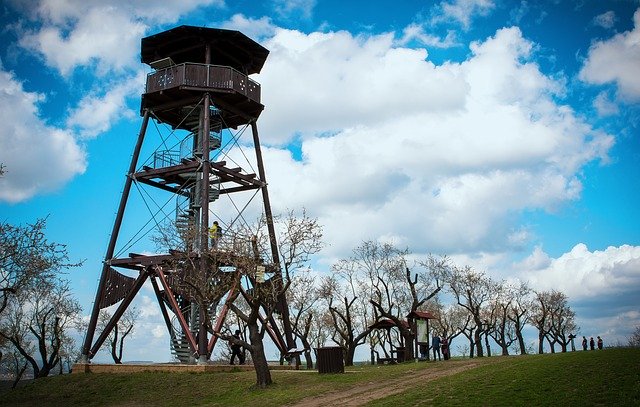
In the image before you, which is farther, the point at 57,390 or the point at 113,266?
the point at 113,266

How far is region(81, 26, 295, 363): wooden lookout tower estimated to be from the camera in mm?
26828

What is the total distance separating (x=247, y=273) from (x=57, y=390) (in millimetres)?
11287

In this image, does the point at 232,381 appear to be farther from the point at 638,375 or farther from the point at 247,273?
the point at 638,375

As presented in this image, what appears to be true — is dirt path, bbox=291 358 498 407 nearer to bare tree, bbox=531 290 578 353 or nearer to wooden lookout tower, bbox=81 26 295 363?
wooden lookout tower, bbox=81 26 295 363

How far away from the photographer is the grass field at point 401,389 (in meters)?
15.0

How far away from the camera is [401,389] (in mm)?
18156

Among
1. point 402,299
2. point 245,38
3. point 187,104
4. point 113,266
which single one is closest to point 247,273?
point 113,266

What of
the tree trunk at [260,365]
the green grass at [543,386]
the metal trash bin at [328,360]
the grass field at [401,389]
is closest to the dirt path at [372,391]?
the grass field at [401,389]

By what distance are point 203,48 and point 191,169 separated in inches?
299

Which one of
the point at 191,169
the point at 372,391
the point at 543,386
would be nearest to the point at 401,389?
the point at 372,391

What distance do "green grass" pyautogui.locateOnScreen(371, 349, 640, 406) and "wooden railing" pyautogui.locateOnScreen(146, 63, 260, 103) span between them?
1919 centimetres

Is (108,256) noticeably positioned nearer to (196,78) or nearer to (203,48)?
(196,78)

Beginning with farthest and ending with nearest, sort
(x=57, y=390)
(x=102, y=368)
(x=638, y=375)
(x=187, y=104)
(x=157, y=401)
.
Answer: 1. (x=187, y=104)
2. (x=102, y=368)
3. (x=57, y=390)
4. (x=157, y=401)
5. (x=638, y=375)

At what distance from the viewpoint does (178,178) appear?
30578mm
